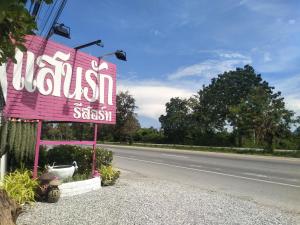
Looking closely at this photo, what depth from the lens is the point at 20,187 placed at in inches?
325

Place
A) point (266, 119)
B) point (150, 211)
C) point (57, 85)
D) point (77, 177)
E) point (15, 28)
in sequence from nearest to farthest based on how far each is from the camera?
point (15, 28) → point (150, 211) → point (57, 85) → point (77, 177) → point (266, 119)

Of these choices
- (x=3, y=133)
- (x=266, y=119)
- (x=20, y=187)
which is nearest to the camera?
(x=20, y=187)

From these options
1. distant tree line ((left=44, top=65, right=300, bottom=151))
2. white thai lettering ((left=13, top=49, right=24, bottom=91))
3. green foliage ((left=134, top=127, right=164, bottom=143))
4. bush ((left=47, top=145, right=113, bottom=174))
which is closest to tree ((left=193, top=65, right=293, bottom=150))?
distant tree line ((left=44, top=65, right=300, bottom=151))

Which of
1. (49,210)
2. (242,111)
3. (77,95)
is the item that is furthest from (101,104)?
(242,111)

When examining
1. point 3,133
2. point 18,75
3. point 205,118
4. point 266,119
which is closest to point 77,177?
point 3,133

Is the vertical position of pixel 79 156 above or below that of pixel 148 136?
below

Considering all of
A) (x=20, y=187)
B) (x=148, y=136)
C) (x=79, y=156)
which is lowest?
(x=20, y=187)

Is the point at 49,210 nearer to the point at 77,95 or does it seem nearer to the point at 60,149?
the point at 77,95

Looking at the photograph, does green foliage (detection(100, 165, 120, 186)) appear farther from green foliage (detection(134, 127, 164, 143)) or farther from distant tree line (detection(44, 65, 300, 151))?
green foliage (detection(134, 127, 164, 143))

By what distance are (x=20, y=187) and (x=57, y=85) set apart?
122 inches

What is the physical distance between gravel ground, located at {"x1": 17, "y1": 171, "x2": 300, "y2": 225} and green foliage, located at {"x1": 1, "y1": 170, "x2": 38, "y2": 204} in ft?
1.00

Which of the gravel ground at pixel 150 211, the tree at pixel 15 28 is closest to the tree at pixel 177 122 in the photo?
the gravel ground at pixel 150 211

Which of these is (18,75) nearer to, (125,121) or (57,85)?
(57,85)

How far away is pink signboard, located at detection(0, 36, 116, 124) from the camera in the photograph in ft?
29.6
